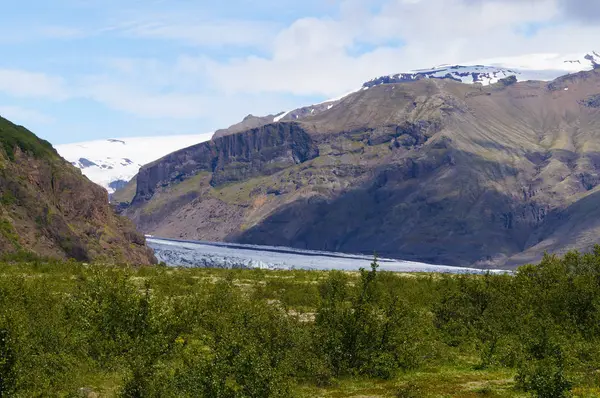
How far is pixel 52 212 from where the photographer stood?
134 m

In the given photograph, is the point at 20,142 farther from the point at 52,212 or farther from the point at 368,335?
the point at 368,335

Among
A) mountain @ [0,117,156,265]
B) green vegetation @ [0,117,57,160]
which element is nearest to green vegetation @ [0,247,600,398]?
mountain @ [0,117,156,265]

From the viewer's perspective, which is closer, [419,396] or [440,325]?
[419,396]

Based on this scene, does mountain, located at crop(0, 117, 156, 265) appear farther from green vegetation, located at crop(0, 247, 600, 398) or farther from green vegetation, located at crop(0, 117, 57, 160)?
green vegetation, located at crop(0, 247, 600, 398)

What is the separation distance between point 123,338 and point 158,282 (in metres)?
35.4

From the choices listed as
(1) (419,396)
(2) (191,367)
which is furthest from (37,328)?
(1) (419,396)

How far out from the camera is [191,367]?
1283 inches

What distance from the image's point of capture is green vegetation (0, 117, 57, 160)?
479ft

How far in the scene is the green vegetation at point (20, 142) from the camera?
479 feet

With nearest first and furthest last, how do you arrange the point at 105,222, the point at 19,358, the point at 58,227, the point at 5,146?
the point at 19,358 < the point at 58,227 < the point at 5,146 < the point at 105,222

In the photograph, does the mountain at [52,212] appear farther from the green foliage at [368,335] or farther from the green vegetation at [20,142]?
the green foliage at [368,335]

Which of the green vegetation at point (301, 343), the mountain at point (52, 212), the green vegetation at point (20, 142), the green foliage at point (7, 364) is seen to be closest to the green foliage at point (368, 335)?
the green vegetation at point (301, 343)

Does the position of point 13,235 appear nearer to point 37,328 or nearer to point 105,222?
point 105,222

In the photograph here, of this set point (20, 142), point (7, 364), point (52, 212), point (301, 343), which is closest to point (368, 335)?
point (301, 343)
